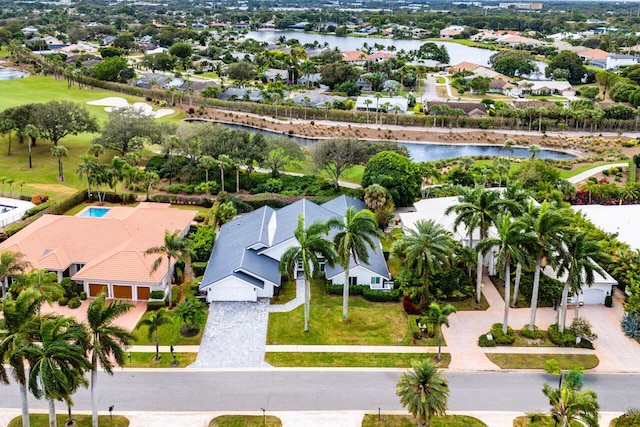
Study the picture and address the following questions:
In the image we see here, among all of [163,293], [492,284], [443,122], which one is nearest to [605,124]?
[443,122]

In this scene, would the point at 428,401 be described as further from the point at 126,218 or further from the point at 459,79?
the point at 459,79

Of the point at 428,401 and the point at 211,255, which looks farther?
the point at 211,255

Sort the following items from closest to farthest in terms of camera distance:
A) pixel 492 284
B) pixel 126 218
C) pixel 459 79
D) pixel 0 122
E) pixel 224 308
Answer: pixel 224 308, pixel 492 284, pixel 126 218, pixel 0 122, pixel 459 79

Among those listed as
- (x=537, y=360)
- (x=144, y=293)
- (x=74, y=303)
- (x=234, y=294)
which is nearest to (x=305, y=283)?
(x=234, y=294)

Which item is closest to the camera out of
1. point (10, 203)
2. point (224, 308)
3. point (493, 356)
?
point (493, 356)

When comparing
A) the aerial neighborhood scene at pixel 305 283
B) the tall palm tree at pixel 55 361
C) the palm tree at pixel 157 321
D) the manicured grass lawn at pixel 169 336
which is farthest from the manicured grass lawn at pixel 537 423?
the tall palm tree at pixel 55 361

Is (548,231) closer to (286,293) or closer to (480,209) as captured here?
(480,209)
